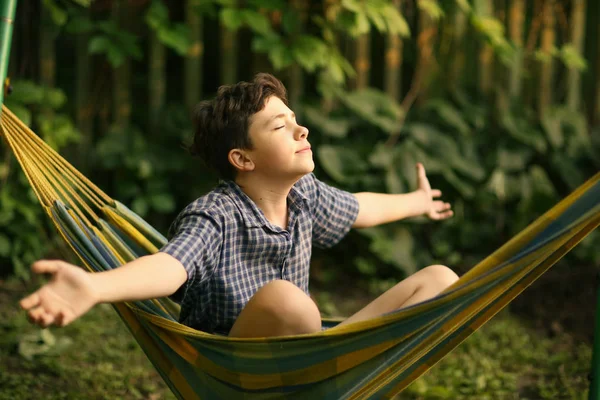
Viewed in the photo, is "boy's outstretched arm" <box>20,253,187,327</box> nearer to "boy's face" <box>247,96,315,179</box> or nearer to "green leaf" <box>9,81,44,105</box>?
"boy's face" <box>247,96,315,179</box>

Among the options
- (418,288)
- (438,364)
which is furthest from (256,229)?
(438,364)

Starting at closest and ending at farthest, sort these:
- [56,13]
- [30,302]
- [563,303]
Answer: [30,302], [56,13], [563,303]

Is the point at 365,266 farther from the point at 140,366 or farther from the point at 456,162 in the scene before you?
the point at 140,366

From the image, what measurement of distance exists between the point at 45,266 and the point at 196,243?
397 millimetres

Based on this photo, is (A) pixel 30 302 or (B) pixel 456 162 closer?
(A) pixel 30 302

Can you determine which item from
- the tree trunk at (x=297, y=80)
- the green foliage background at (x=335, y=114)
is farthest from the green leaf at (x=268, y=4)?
the tree trunk at (x=297, y=80)

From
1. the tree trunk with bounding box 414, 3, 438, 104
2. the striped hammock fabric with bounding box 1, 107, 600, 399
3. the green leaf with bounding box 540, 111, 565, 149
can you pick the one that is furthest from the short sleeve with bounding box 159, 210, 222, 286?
the green leaf with bounding box 540, 111, 565, 149

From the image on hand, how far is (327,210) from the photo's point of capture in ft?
6.82

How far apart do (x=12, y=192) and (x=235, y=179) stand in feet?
5.73

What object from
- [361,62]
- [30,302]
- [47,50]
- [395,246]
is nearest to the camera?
[30,302]

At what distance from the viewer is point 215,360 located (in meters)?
1.66

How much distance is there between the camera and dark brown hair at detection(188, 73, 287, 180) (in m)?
1.89

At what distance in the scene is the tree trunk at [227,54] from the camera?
148 inches

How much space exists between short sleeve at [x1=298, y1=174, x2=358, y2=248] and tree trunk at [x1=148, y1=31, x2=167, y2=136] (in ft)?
5.70
